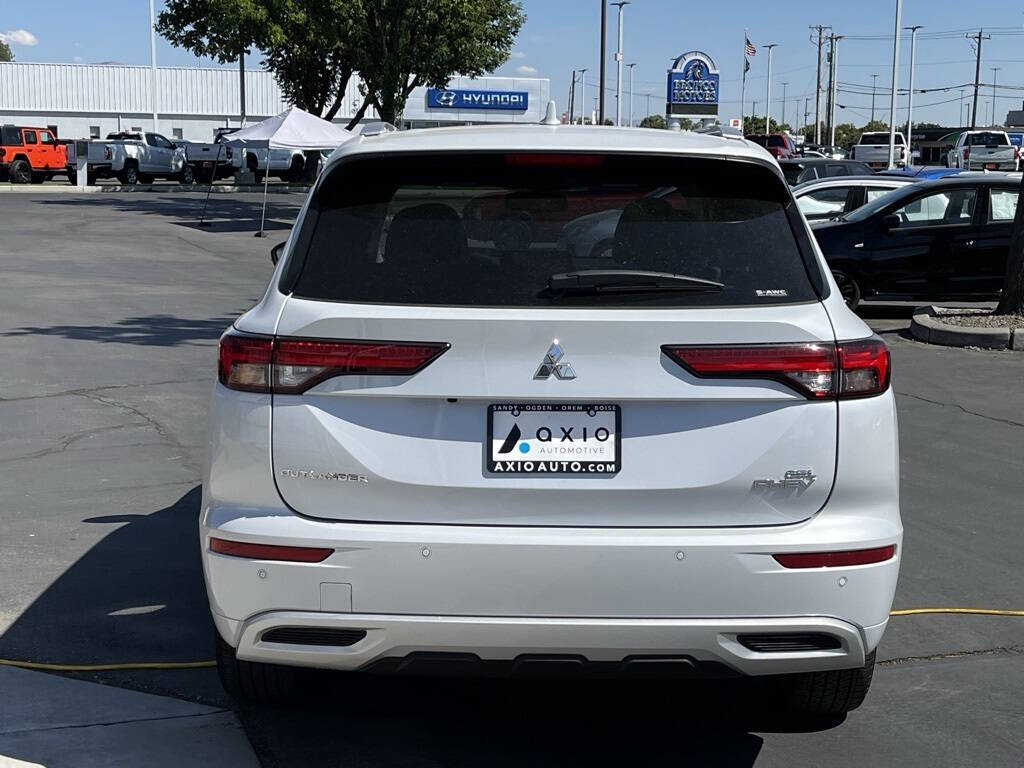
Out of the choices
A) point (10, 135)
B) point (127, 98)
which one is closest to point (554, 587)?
point (10, 135)

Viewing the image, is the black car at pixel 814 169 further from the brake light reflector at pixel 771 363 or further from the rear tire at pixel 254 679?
the brake light reflector at pixel 771 363

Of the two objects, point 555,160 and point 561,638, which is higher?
point 555,160

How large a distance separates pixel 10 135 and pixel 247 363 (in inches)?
2038

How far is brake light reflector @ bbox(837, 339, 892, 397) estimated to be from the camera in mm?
3486

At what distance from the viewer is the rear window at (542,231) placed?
3.48 m

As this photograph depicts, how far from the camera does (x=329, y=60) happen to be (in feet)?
175

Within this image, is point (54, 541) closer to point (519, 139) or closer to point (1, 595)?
point (1, 595)

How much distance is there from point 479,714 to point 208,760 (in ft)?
3.04

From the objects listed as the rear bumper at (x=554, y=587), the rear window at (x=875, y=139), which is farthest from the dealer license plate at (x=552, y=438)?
the rear window at (x=875, y=139)

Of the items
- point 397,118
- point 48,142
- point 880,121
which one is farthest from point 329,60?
point 880,121

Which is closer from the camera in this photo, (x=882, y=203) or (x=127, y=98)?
(x=882, y=203)

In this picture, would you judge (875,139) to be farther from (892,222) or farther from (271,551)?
(271,551)

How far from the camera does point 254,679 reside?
4.10m

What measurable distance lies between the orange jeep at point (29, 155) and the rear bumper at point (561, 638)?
5166 cm
